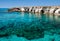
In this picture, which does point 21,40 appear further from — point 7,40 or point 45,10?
point 45,10

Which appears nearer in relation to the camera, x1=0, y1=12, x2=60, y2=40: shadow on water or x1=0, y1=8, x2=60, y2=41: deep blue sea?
x1=0, y1=8, x2=60, y2=41: deep blue sea

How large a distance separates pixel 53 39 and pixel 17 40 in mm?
5237

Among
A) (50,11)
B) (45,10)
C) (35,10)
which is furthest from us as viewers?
(35,10)

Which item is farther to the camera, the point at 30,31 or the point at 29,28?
the point at 29,28

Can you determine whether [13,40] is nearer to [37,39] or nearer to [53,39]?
[37,39]

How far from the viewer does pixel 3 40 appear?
1980 centimetres

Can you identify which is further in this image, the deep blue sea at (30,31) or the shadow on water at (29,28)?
the shadow on water at (29,28)

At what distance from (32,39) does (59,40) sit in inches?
153

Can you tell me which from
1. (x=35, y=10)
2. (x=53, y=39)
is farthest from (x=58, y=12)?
(x=53, y=39)

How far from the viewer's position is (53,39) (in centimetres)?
1983

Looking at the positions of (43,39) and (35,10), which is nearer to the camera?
(43,39)

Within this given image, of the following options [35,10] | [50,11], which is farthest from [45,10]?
[35,10]

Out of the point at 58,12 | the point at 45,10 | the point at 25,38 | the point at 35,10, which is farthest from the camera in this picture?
the point at 35,10

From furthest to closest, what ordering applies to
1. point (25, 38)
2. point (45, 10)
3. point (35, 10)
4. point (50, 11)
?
point (35, 10)
point (45, 10)
point (50, 11)
point (25, 38)
